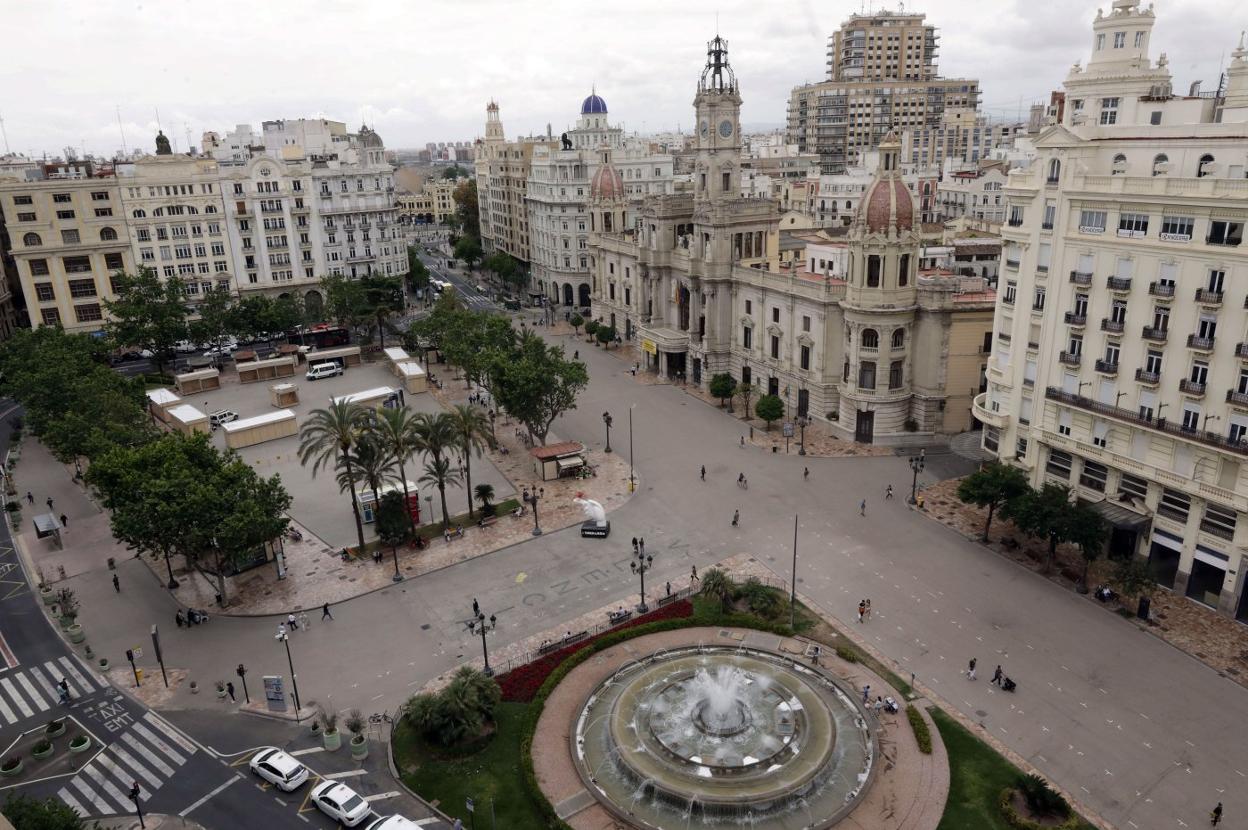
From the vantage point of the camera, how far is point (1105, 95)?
54.3 meters

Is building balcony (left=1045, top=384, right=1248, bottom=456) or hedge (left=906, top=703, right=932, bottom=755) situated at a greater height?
building balcony (left=1045, top=384, right=1248, bottom=456)

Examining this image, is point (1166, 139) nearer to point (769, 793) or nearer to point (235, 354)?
point (769, 793)

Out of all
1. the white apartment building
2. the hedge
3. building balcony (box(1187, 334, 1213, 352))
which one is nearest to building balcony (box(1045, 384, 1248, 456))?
the white apartment building

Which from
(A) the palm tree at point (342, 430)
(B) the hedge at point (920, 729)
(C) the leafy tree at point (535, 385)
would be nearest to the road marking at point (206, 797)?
(A) the palm tree at point (342, 430)

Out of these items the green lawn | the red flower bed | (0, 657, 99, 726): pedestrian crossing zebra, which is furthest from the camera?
(0, 657, 99, 726): pedestrian crossing zebra

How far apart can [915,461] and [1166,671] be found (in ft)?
77.9

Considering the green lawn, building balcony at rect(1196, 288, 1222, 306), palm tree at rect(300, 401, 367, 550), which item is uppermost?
building balcony at rect(1196, 288, 1222, 306)

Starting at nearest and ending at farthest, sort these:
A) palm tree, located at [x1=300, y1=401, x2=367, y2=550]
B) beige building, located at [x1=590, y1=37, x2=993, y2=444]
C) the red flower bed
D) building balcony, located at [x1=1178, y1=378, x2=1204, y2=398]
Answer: the red flower bed
building balcony, located at [x1=1178, y1=378, x2=1204, y2=398]
palm tree, located at [x1=300, y1=401, x2=367, y2=550]
beige building, located at [x1=590, y1=37, x2=993, y2=444]

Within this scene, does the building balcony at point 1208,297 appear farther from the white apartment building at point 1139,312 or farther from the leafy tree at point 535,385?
the leafy tree at point 535,385

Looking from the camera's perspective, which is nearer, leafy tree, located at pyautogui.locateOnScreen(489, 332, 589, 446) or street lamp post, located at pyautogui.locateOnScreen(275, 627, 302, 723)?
street lamp post, located at pyautogui.locateOnScreen(275, 627, 302, 723)

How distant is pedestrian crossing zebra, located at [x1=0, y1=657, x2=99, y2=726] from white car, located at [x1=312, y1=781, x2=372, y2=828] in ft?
57.0

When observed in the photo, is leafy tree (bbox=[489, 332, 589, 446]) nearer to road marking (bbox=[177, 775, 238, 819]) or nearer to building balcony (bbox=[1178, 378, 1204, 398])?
road marking (bbox=[177, 775, 238, 819])

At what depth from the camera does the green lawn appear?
3506cm

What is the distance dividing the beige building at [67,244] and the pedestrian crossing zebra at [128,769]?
82.8 m
